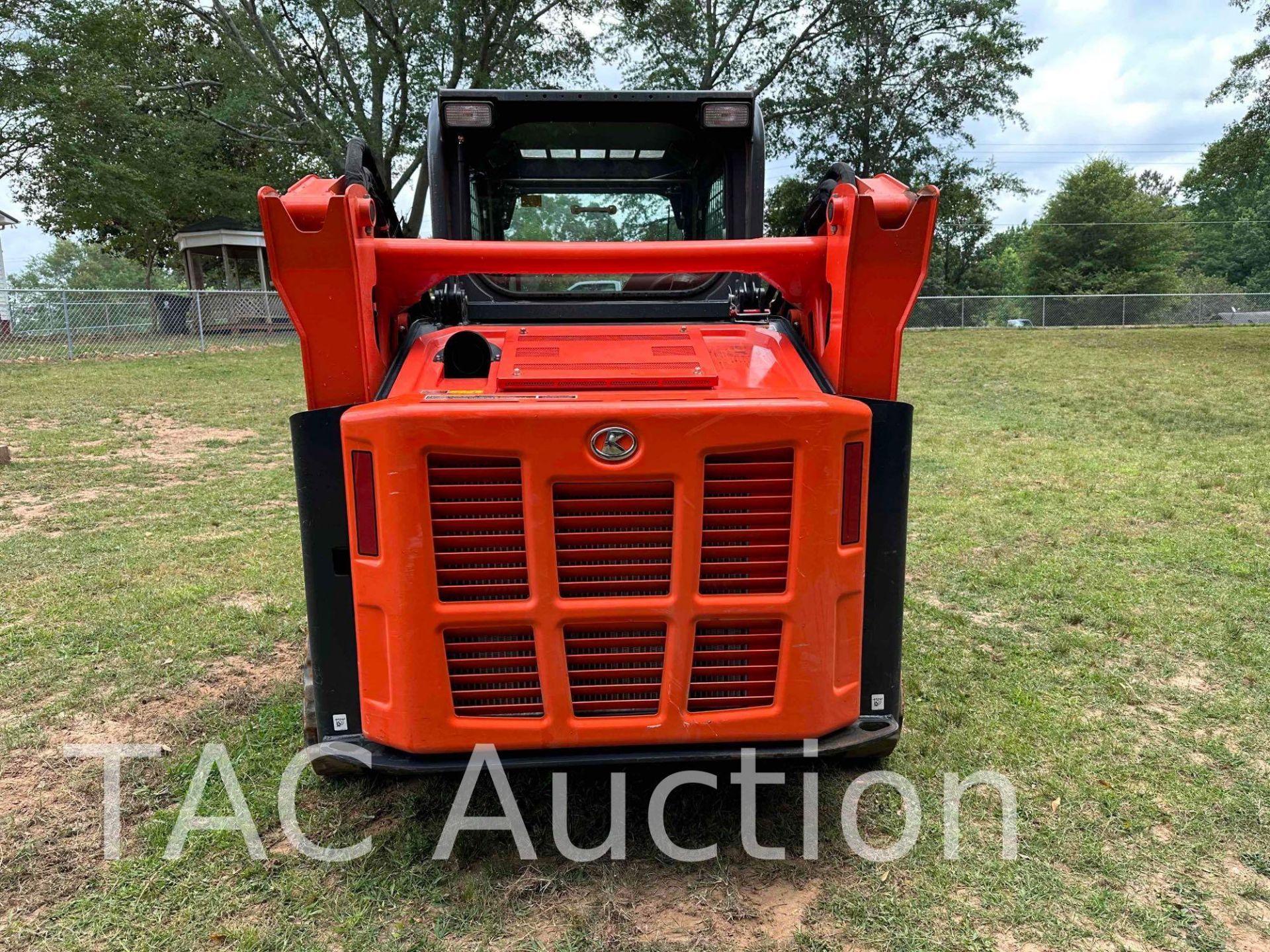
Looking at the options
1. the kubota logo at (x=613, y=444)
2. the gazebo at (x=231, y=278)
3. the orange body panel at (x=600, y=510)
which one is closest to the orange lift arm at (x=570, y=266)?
the orange body panel at (x=600, y=510)

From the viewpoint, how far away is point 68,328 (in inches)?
Result: 646

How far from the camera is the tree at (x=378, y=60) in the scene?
19234 mm

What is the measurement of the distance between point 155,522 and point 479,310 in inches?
159

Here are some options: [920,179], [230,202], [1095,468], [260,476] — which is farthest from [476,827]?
[230,202]

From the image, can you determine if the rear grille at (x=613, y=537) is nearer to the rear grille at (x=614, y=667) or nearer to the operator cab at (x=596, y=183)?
the rear grille at (x=614, y=667)

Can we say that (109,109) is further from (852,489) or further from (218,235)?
(852,489)

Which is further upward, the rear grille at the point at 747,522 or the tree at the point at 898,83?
the tree at the point at 898,83

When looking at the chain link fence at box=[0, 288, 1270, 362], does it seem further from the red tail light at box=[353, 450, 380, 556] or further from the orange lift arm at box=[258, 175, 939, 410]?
the red tail light at box=[353, 450, 380, 556]

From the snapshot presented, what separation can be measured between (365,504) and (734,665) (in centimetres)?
A: 105

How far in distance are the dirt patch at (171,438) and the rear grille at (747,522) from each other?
23.3 feet

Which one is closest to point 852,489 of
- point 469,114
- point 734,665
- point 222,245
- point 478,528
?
point 734,665

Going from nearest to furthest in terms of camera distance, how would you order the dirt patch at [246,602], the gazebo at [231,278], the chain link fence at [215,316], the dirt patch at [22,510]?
the dirt patch at [246,602]
the dirt patch at [22,510]
the chain link fence at [215,316]
the gazebo at [231,278]

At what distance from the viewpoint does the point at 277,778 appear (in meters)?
2.90

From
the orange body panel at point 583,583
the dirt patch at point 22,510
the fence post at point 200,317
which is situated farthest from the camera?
the fence post at point 200,317
